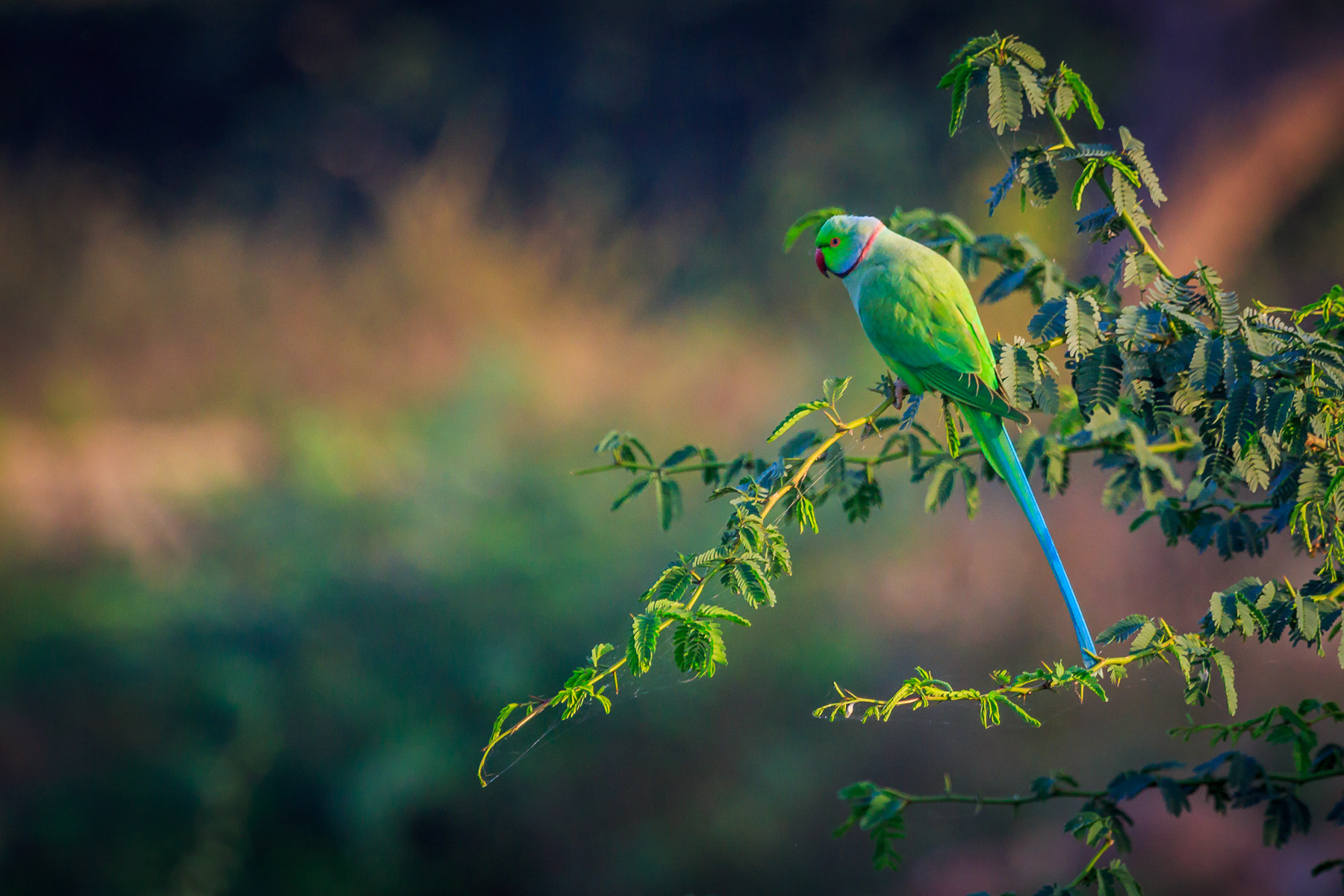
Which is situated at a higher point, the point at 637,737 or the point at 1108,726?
the point at 637,737

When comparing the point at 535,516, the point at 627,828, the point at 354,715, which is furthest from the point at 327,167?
the point at 627,828

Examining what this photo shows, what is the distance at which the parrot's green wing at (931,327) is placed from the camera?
866 mm

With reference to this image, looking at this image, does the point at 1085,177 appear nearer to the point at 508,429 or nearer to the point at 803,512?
the point at 803,512

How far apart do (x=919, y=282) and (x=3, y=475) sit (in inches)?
64.3

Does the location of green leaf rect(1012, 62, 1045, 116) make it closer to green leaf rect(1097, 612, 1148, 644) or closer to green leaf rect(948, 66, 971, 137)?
green leaf rect(948, 66, 971, 137)

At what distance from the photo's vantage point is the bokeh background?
1.59 metres

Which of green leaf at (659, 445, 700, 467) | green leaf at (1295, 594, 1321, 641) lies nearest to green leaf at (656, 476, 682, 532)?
green leaf at (659, 445, 700, 467)

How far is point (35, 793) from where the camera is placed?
5.11ft

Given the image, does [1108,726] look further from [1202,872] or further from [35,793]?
[35,793]

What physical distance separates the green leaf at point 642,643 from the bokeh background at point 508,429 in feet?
3.16

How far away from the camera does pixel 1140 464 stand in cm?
97

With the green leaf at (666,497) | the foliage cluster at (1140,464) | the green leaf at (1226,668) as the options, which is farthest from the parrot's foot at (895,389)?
the green leaf at (1226,668)

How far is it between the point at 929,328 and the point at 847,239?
0.57ft

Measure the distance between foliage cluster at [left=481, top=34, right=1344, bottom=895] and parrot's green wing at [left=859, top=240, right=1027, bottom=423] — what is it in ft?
0.12
